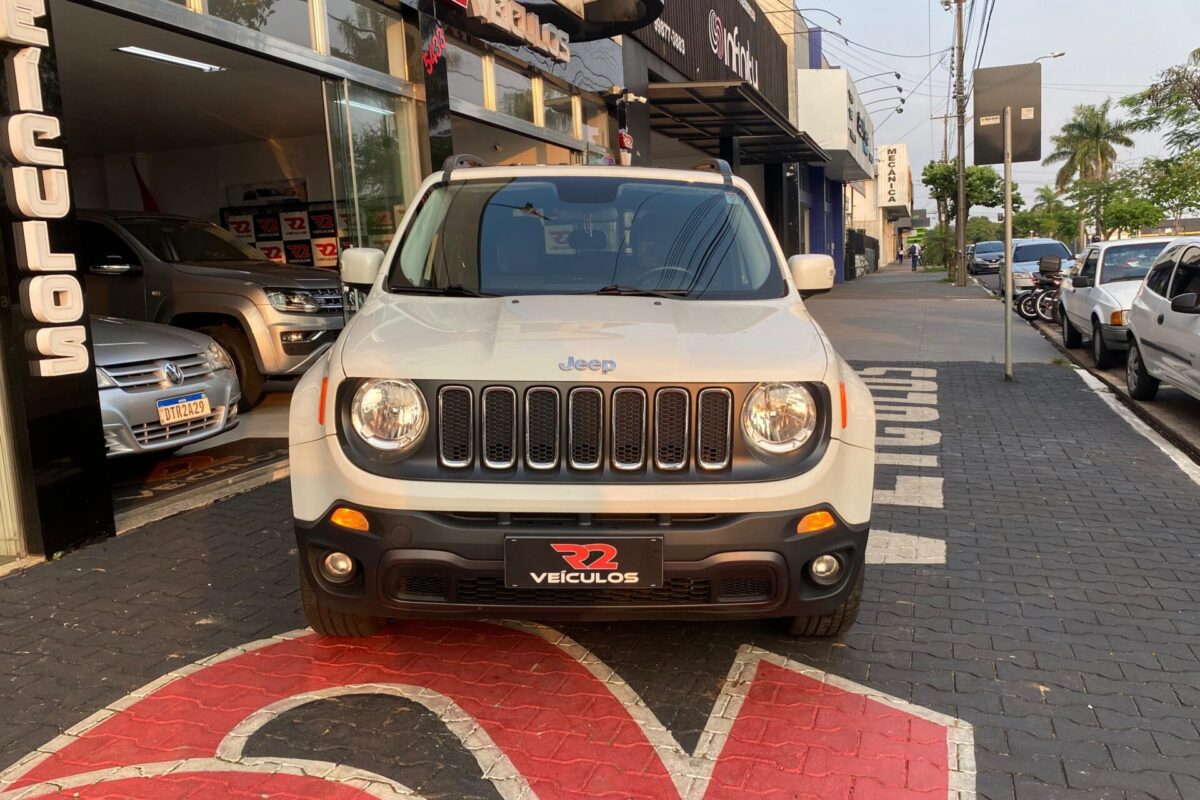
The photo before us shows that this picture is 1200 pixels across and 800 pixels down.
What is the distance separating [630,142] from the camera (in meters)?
14.5

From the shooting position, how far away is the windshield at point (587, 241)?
13.0 ft

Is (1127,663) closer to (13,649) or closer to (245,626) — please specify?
(245,626)

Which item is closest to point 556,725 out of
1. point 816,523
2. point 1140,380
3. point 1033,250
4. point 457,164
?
point 816,523

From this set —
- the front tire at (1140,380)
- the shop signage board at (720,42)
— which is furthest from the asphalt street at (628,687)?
the shop signage board at (720,42)

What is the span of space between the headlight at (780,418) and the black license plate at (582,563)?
494 mm

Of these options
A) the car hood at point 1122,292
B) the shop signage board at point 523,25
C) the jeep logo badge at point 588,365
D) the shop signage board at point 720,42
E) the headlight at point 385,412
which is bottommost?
the car hood at point 1122,292

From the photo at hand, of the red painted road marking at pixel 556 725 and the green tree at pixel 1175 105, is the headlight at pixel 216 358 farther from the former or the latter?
the green tree at pixel 1175 105

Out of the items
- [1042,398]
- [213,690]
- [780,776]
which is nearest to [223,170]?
[1042,398]

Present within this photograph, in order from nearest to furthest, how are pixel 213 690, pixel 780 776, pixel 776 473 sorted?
1. pixel 780 776
2. pixel 776 473
3. pixel 213 690

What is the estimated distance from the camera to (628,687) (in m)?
3.36

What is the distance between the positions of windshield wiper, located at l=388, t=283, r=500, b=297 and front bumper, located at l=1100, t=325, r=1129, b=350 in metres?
9.13

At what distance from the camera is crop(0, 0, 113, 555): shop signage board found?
4.34m

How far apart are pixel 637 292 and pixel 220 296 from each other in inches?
240

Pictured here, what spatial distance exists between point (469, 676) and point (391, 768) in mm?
629
